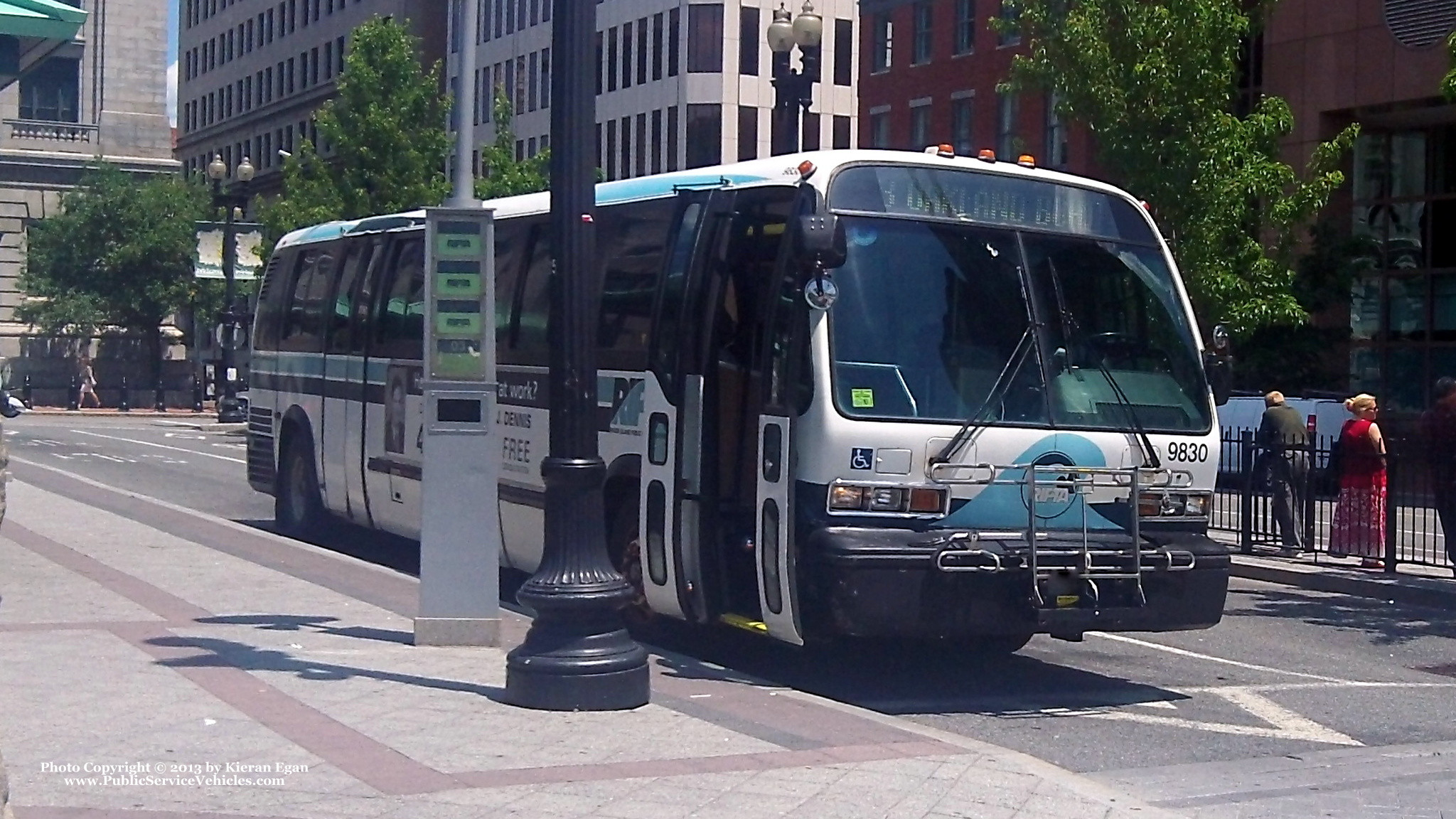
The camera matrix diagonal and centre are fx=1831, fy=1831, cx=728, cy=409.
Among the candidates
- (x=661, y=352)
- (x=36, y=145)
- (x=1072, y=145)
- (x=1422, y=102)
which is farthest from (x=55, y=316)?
(x=661, y=352)

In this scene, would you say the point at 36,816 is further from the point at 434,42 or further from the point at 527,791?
the point at 434,42

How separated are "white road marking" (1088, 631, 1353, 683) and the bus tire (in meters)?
8.18

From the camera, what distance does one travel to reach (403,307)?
1578 centimetres

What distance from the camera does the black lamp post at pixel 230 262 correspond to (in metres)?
46.4

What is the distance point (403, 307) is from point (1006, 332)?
704cm

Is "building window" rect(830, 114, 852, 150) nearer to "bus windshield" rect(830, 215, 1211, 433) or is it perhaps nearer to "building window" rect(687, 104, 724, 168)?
"building window" rect(687, 104, 724, 168)

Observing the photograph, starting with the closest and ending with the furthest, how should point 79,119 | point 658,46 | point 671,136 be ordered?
point 671,136
point 658,46
point 79,119

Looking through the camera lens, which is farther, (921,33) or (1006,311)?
(921,33)

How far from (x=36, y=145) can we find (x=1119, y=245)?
65.4m

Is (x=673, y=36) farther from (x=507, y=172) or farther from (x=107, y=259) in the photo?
(x=107, y=259)

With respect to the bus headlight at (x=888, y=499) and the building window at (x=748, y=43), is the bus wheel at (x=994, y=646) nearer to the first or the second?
the bus headlight at (x=888, y=499)

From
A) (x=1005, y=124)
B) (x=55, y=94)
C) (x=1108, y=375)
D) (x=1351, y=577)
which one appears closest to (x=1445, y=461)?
(x=1351, y=577)

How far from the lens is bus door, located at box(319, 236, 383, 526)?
16.7 meters

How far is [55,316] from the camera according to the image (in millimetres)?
65250
